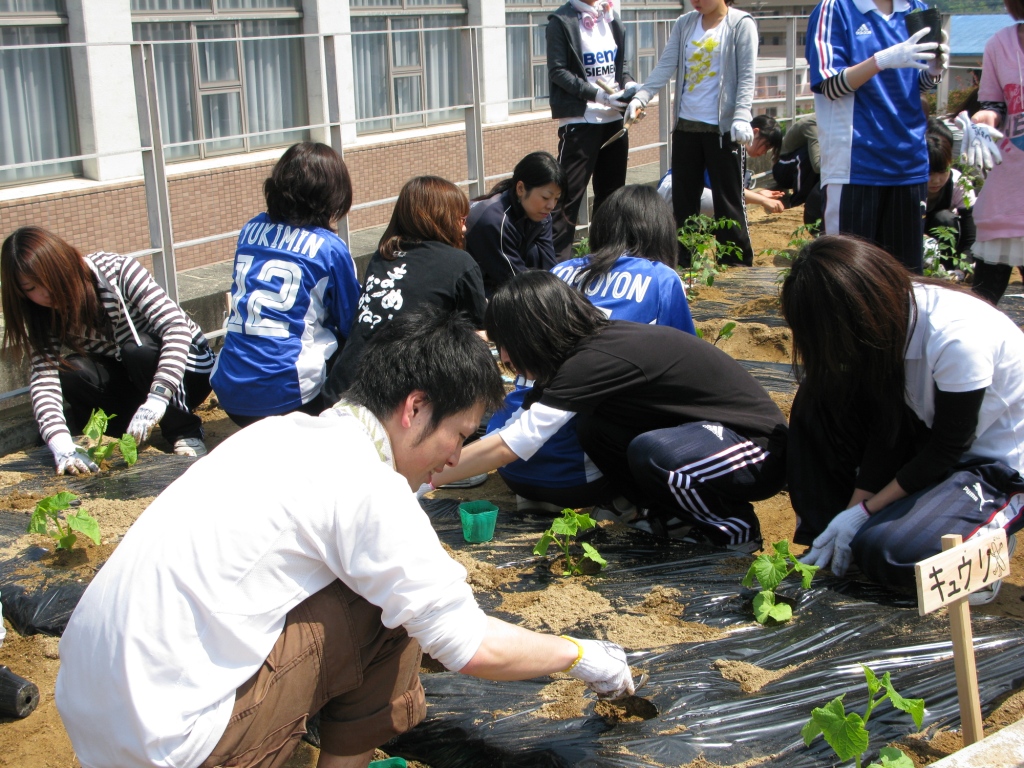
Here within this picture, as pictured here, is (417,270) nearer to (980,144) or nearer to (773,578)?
(773,578)

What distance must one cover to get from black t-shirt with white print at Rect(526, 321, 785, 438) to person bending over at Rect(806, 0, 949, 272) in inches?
61.0

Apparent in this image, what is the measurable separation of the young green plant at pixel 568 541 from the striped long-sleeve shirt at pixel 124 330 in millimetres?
1669

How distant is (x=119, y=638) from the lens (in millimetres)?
1576

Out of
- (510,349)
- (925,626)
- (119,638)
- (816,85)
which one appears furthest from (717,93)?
(119,638)

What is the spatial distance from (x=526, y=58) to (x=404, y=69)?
1853 millimetres

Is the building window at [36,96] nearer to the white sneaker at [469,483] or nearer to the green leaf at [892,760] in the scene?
the white sneaker at [469,483]

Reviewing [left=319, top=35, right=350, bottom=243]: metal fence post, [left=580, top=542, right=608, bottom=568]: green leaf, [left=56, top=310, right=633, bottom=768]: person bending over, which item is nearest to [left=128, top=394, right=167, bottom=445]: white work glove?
[left=580, top=542, right=608, bottom=568]: green leaf

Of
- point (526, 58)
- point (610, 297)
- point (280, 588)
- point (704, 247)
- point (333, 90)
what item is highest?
point (526, 58)

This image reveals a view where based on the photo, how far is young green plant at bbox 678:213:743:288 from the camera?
19.5 ft

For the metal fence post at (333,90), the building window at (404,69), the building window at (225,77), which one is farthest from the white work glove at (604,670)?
the building window at (404,69)

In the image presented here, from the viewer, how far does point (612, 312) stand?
3.31 metres

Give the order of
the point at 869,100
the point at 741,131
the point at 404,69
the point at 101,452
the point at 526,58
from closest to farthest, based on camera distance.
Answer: the point at 101,452, the point at 869,100, the point at 741,131, the point at 404,69, the point at 526,58

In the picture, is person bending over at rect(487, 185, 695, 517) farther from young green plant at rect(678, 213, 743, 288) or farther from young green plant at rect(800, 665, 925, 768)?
young green plant at rect(678, 213, 743, 288)

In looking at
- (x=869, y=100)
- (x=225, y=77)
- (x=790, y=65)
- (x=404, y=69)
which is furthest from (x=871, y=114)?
(x=790, y=65)
